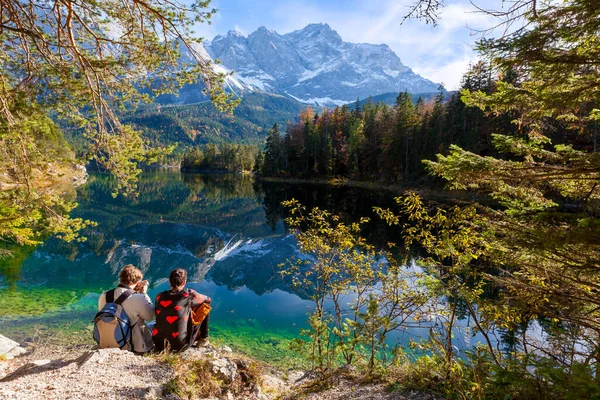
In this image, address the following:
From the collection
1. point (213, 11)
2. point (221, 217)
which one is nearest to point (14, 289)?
point (213, 11)

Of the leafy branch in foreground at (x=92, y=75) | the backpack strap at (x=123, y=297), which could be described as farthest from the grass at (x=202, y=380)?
the leafy branch in foreground at (x=92, y=75)

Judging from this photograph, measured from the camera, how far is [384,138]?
48.6 meters

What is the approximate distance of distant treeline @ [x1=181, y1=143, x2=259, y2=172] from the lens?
347ft

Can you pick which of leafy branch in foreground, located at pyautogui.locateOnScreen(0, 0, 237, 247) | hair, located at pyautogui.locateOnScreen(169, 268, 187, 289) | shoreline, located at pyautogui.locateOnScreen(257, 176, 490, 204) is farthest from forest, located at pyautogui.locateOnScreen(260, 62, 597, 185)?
hair, located at pyautogui.locateOnScreen(169, 268, 187, 289)

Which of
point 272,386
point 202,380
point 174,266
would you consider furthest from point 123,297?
point 174,266

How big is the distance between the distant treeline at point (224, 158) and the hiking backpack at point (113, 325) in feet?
337

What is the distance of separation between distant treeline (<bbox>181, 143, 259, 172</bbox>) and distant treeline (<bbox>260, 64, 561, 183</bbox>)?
118 ft

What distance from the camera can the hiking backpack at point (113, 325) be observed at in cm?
409

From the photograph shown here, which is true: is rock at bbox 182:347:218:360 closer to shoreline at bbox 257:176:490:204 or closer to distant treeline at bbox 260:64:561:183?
shoreline at bbox 257:176:490:204

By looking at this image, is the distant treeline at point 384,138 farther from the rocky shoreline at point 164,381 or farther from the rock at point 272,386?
the rock at point 272,386

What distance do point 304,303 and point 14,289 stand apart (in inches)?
410

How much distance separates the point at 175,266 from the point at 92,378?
A: 1315cm

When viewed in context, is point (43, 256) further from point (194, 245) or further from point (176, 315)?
point (176, 315)

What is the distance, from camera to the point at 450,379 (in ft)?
12.8
